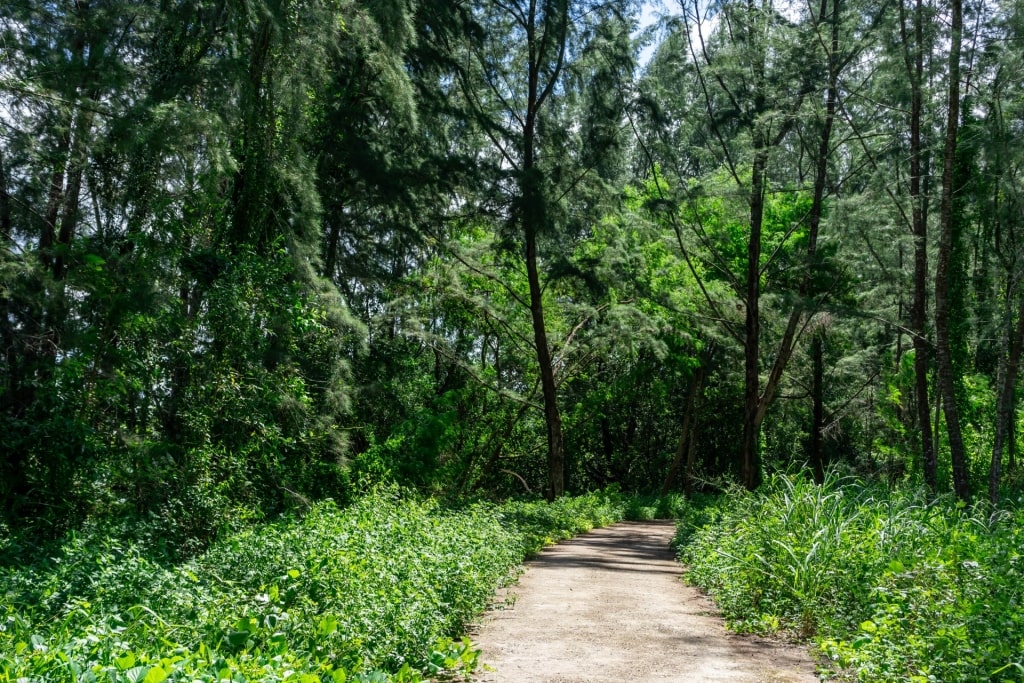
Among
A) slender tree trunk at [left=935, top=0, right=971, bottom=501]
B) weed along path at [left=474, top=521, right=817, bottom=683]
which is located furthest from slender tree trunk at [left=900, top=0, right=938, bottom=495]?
weed along path at [left=474, top=521, right=817, bottom=683]

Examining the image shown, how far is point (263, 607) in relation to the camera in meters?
4.55

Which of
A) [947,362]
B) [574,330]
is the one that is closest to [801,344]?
[574,330]

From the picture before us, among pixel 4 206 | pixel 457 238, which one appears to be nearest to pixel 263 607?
pixel 4 206

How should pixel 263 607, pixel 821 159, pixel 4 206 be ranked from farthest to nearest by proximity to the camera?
1. pixel 821 159
2. pixel 4 206
3. pixel 263 607

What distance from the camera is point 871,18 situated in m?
16.4

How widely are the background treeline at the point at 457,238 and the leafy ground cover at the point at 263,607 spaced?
282 centimetres

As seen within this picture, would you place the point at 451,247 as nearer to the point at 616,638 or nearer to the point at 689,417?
the point at 689,417

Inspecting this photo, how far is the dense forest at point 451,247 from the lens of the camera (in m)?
9.54

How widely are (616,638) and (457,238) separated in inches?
596

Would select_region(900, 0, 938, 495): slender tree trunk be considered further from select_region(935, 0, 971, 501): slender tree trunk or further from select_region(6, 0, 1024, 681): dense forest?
select_region(935, 0, 971, 501): slender tree trunk

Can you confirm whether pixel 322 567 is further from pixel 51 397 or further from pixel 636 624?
pixel 51 397

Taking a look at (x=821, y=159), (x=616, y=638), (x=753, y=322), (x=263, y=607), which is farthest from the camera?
(x=821, y=159)

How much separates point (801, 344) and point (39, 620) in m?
24.5

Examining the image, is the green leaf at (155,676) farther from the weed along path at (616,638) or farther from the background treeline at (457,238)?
the background treeline at (457,238)
